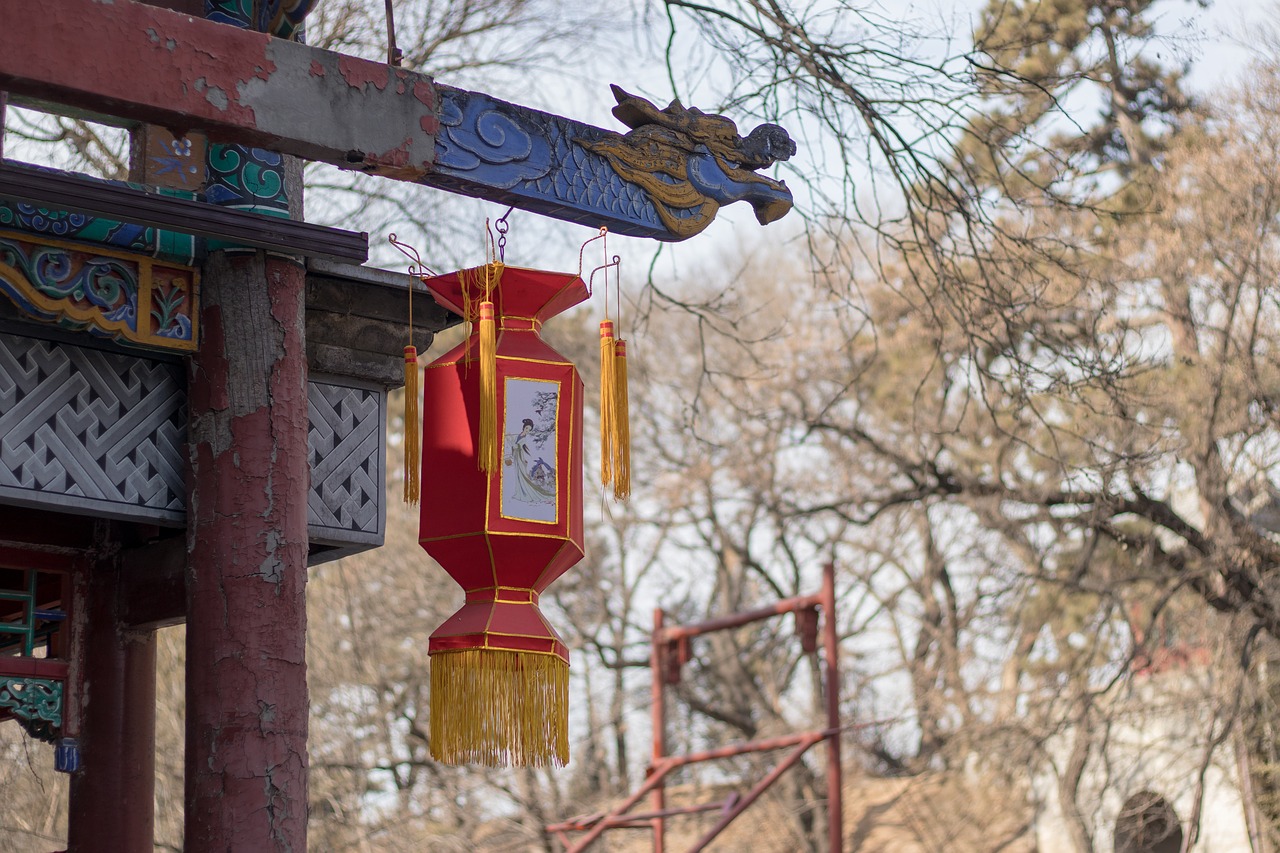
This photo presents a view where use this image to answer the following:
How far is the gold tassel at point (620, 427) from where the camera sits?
3414mm

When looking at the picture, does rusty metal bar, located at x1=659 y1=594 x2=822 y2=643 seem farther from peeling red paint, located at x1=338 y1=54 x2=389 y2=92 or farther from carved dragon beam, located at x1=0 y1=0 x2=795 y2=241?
peeling red paint, located at x1=338 y1=54 x2=389 y2=92

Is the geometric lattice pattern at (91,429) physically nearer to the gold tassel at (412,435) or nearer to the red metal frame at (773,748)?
the gold tassel at (412,435)

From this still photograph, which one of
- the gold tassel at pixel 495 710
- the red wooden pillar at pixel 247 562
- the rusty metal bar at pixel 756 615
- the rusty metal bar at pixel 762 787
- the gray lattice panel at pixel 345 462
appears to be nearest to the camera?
the red wooden pillar at pixel 247 562

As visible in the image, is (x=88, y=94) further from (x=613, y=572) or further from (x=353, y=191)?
(x=613, y=572)

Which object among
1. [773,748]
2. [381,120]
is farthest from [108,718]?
[773,748]

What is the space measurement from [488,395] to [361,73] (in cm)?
72

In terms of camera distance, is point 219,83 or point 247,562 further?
point 247,562

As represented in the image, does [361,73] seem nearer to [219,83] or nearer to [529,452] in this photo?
[219,83]

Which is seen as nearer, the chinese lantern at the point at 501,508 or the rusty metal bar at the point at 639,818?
the chinese lantern at the point at 501,508

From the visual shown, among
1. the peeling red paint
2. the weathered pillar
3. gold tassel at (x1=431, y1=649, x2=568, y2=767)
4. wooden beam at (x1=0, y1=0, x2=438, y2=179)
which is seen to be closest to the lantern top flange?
wooden beam at (x1=0, y1=0, x2=438, y2=179)

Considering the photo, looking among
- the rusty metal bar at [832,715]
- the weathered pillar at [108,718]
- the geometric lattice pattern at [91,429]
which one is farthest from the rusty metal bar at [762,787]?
the geometric lattice pattern at [91,429]

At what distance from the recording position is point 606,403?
3.49 meters

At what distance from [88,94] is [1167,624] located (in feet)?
33.3

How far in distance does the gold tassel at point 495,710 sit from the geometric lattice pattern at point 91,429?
0.66 metres
